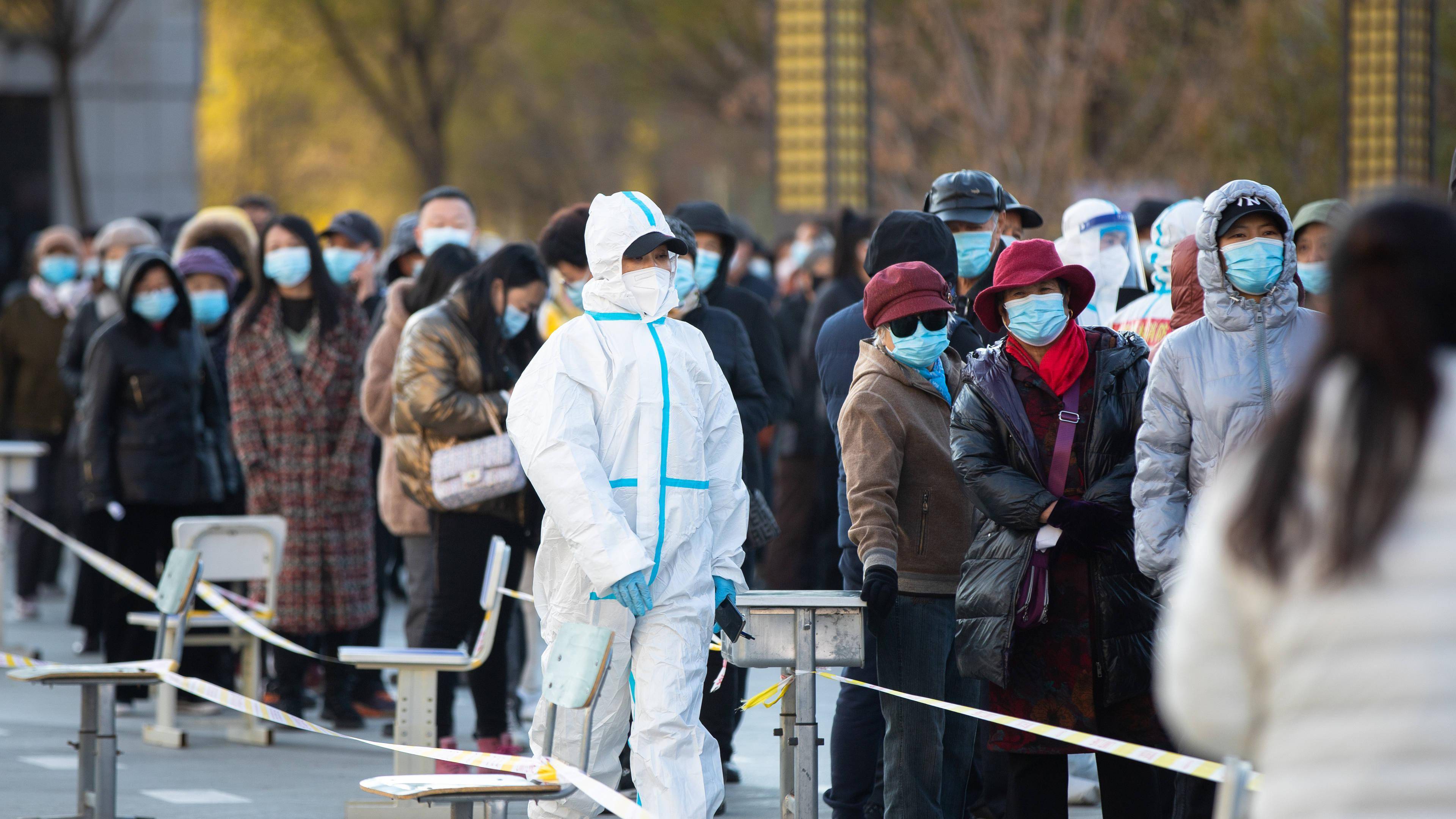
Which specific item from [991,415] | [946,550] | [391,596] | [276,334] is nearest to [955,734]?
[946,550]

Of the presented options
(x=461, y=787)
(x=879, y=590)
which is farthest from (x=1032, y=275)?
(x=461, y=787)

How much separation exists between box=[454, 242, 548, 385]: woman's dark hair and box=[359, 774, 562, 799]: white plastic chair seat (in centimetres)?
304

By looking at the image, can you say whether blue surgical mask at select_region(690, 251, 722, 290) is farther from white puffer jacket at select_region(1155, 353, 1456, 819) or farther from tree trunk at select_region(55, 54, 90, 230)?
tree trunk at select_region(55, 54, 90, 230)

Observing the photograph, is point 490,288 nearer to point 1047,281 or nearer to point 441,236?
point 441,236

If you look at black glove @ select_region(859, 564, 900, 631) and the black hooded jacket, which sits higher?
the black hooded jacket

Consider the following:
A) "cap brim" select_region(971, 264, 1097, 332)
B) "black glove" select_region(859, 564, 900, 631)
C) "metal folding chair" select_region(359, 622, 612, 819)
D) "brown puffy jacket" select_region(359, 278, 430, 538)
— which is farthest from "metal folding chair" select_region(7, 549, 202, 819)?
"cap brim" select_region(971, 264, 1097, 332)

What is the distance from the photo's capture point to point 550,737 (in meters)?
4.82

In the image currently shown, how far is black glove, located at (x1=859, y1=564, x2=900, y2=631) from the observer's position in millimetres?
5348

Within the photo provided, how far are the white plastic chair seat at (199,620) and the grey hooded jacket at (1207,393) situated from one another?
14.6ft

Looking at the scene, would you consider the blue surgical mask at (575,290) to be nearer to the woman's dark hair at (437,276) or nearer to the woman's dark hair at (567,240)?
the woman's dark hair at (567,240)

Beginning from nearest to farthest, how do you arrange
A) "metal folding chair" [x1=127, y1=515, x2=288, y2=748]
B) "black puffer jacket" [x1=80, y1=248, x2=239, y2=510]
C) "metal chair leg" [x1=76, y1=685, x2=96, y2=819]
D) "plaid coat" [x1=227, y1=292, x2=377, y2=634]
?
"metal chair leg" [x1=76, y1=685, x2=96, y2=819] < "metal folding chair" [x1=127, y1=515, x2=288, y2=748] < "plaid coat" [x1=227, y1=292, x2=377, y2=634] < "black puffer jacket" [x1=80, y1=248, x2=239, y2=510]

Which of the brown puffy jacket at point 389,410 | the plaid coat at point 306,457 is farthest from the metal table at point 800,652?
the plaid coat at point 306,457

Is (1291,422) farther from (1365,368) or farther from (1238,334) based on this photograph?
(1238,334)

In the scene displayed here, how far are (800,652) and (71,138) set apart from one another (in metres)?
24.8
